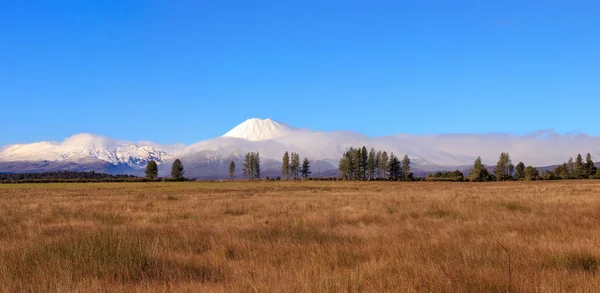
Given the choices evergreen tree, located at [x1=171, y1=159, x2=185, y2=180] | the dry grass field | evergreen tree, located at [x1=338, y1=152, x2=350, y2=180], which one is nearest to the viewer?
the dry grass field

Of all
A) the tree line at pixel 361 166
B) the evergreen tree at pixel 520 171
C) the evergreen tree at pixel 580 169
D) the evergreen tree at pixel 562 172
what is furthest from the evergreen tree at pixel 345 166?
the evergreen tree at pixel 580 169

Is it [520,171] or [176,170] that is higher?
[176,170]

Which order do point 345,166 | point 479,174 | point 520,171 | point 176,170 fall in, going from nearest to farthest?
point 479,174 → point 520,171 → point 176,170 → point 345,166

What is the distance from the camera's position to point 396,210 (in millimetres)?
19719

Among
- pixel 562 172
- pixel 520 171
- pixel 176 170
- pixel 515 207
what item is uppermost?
pixel 176 170

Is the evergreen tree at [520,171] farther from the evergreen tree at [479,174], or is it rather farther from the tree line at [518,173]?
the evergreen tree at [479,174]

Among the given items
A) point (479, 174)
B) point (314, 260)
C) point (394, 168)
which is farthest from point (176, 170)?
point (314, 260)

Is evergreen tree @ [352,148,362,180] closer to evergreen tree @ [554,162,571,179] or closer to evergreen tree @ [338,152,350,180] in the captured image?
evergreen tree @ [338,152,350,180]

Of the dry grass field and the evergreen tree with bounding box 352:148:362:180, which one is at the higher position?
the evergreen tree with bounding box 352:148:362:180

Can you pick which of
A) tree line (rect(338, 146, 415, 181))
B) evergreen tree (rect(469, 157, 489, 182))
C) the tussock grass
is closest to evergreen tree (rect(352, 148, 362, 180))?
tree line (rect(338, 146, 415, 181))

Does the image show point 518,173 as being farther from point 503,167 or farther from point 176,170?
point 176,170

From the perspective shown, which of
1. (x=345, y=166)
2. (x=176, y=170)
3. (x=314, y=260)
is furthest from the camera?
(x=345, y=166)

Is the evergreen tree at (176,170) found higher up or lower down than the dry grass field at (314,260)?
higher up

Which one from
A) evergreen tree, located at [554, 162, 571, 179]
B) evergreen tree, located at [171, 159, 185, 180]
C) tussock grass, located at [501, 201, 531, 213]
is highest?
evergreen tree, located at [171, 159, 185, 180]
